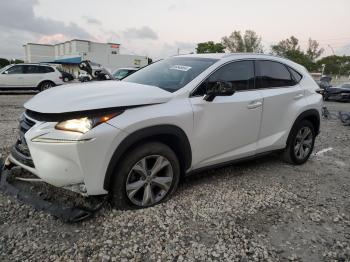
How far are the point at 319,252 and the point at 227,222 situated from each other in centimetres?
86

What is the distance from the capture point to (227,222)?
11.2ft

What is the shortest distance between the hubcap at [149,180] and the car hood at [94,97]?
0.59 metres

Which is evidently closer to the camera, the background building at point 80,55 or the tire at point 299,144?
the tire at point 299,144

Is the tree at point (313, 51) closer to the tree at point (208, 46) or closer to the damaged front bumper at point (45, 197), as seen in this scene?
the tree at point (208, 46)

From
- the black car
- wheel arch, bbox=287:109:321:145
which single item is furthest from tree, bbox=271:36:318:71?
wheel arch, bbox=287:109:321:145

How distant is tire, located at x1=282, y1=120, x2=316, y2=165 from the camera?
5207 millimetres

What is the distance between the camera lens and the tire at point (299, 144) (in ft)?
17.1

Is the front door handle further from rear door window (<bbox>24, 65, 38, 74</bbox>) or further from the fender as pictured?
rear door window (<bbox>24, 65, 38, 74</bbox>)

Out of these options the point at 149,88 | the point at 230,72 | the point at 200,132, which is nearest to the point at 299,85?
the point at 230,72

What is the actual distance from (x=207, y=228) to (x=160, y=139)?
0.99 meters

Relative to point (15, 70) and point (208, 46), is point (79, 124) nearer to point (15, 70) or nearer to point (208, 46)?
point (15, 70)

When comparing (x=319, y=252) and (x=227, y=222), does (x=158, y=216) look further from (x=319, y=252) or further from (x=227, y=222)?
(x=319, y=252)

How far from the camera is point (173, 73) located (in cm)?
417

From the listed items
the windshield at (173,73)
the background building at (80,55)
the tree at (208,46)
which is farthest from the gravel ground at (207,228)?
the tree at (208,46)
